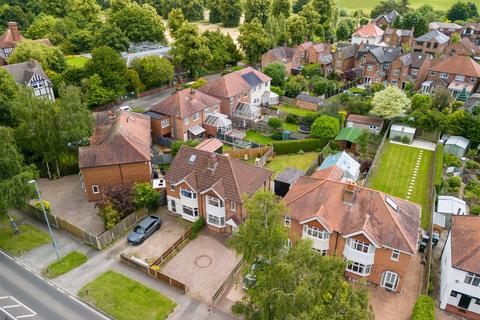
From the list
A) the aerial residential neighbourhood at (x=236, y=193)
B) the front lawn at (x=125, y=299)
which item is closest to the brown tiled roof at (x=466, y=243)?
the aerial residential neighbourhood at (x=236, y=193)

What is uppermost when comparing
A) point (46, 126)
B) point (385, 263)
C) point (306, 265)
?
point (306, 265)

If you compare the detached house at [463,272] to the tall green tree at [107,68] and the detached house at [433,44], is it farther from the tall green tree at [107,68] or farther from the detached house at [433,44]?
the detached house at [433,44]

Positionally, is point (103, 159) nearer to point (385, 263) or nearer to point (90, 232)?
point (90, 232)

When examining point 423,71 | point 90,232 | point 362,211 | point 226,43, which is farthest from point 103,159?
point 423,71

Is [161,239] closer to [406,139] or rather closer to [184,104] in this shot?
[184,104]

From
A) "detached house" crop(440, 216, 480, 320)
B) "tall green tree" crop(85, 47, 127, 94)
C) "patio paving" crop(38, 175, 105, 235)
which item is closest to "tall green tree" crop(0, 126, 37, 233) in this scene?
"patio paving" crop(38, 175, 105, 235)

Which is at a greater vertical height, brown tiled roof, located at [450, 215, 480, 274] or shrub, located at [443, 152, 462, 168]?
brown tiled roof, located at [450, 215, 480, 274]

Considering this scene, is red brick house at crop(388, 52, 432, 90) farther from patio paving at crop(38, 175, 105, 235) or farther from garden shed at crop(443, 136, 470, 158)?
patio paving at crop(38, 175, 105, 235)
